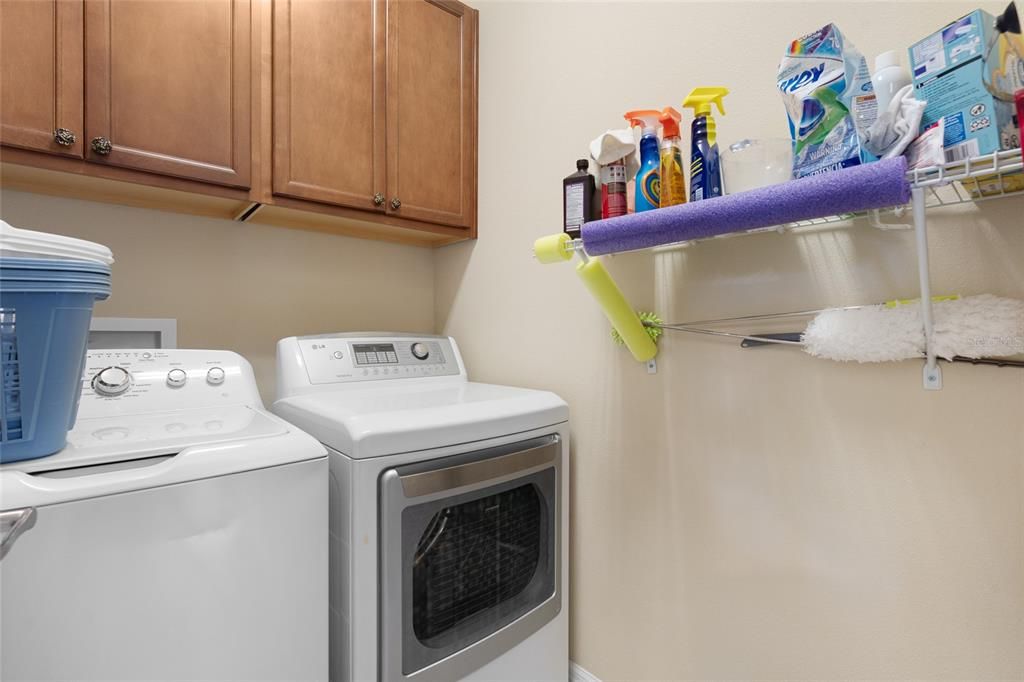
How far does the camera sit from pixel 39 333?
774 mm

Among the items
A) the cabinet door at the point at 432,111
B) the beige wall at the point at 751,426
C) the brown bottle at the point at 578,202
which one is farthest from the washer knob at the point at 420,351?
the brown bottle at the point at 578,202

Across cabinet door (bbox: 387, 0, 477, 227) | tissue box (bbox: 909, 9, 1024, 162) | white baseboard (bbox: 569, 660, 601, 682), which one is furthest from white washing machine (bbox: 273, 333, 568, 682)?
tissue box (bbox: 909, 9, 1024, 162)

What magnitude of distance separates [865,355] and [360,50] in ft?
5.29

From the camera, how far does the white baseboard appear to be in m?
1.52

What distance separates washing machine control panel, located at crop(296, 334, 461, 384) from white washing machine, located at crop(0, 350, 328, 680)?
→ 0.44m

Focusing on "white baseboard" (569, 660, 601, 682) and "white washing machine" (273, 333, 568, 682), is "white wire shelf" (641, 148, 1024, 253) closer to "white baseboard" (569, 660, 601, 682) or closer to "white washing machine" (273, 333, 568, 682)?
"white washing machine" (273, 333, 568, 682)

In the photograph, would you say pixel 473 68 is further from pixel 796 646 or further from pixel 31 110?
pixel 796 646

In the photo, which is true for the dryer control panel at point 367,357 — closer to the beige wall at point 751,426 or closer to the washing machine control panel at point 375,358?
the washing machine control panel at point 375,358

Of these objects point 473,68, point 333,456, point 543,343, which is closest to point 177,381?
point 333,456

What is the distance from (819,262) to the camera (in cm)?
107

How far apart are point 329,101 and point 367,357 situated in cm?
78

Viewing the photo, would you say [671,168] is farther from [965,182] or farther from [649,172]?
[965,182]

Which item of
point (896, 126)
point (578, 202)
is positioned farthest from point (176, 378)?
point (896, 126)

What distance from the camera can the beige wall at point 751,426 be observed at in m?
0.90
